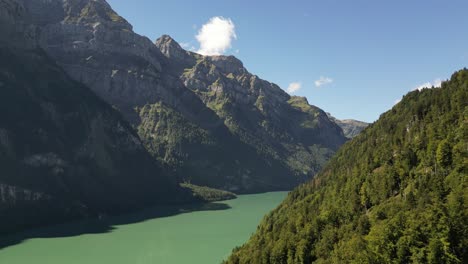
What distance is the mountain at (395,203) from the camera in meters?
56.8

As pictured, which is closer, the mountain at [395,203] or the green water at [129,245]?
the mountain at [395,203]

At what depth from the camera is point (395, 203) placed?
65.9 metres

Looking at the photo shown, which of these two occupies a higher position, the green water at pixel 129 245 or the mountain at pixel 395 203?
the mountain at pixel 395 203

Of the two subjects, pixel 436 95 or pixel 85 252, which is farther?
pixel 85 252

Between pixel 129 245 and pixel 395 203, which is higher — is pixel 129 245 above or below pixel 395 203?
below

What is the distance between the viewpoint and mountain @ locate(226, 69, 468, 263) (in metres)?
56.8

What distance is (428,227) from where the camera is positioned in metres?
56.5

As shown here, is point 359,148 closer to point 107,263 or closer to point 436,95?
point 436,95

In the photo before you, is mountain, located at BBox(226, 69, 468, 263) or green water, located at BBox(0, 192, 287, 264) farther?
green water, located at BBox(0, 192, 287, 264)

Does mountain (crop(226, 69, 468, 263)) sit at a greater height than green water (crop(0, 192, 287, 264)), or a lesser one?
greater

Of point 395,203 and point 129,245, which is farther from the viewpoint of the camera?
point 129,245

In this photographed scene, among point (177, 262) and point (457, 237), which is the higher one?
point (457, 237)

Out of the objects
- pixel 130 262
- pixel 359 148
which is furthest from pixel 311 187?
pixel 130 262

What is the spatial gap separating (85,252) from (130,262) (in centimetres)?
2133
